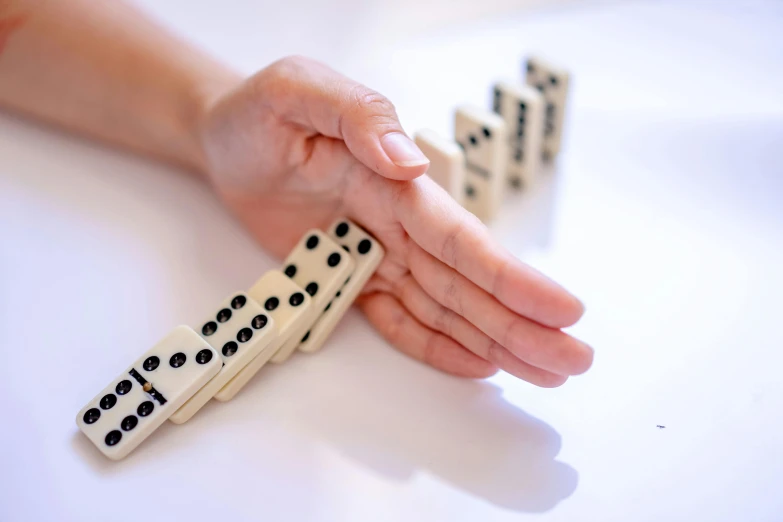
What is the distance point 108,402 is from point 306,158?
0.44 meters

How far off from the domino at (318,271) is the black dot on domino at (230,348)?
84mm

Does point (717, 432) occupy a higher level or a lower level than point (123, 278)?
higher

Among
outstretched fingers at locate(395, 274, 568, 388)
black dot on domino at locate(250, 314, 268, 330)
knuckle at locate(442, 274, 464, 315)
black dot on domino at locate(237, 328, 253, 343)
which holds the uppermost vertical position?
knuckle at locate(442, 274, 464, 315)

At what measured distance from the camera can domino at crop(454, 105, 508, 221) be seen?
3.84ft

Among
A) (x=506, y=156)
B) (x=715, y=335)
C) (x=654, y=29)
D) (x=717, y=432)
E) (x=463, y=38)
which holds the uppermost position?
(x=654, y=29)

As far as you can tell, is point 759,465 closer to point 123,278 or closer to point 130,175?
point 123,278

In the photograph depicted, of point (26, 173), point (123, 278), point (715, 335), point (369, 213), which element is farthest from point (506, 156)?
point (26, 173)

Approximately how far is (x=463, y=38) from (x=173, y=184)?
2.77 ft

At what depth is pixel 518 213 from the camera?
4.22 feet

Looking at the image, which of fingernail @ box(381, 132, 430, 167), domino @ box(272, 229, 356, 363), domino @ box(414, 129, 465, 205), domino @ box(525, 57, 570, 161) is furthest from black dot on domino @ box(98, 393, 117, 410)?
domino @ box(525, 57, 570, 161)

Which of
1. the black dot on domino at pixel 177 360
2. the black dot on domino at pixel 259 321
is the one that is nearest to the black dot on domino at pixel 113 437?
the black dot on domino at pixel 177 360

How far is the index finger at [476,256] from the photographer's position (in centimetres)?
82

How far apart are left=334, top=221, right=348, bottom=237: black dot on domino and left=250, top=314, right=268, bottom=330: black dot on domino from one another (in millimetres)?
183

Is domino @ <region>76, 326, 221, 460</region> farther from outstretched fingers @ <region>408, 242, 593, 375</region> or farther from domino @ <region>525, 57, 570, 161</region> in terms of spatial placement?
domino @ <region>525, 57, 570, 161</region>
